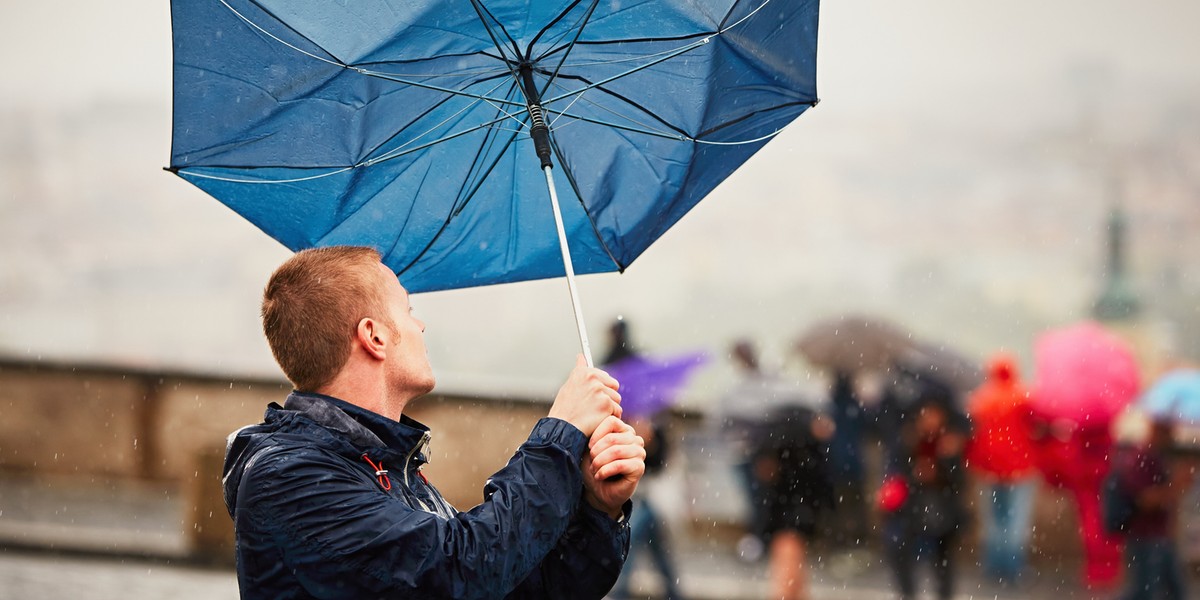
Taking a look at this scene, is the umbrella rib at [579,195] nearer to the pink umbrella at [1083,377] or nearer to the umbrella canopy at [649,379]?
the umbrella canopy at [649,379]

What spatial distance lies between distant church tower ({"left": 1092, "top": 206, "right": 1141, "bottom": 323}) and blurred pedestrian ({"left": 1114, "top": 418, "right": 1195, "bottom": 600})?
21.5 ft

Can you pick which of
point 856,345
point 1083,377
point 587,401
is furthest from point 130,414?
point 587,401

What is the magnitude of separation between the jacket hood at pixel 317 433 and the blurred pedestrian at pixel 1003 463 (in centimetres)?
571

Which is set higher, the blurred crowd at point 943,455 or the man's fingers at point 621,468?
the man's fingers at point 621,468

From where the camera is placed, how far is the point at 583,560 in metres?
1.97

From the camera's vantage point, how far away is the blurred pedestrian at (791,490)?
6312 millimetres

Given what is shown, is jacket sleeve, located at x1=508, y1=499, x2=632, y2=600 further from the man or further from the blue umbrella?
the blue umbrella

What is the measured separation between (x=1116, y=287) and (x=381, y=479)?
1273 cm

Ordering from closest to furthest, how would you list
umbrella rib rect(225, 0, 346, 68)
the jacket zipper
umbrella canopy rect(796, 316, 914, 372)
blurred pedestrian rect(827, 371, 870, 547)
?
the jacket zipper < umbrella rib rect(225, 0, 346, 68) < blurred pedestrian rect(827, 371, 870, 547) < umbrella canopy rect(796, 316, 914, 372)

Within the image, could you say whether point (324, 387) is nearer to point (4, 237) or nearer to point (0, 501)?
point (0, 501)

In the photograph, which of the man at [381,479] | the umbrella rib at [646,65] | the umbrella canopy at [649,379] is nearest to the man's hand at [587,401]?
the man at [381,479]

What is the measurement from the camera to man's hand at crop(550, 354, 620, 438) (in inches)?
71.4

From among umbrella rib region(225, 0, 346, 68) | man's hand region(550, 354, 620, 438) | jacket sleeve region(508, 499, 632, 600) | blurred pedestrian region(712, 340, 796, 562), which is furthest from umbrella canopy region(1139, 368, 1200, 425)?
umbrella rib region(225, 0, 346, 68)

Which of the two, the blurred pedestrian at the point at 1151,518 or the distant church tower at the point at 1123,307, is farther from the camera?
the distant church tower at the point at 1123,307
